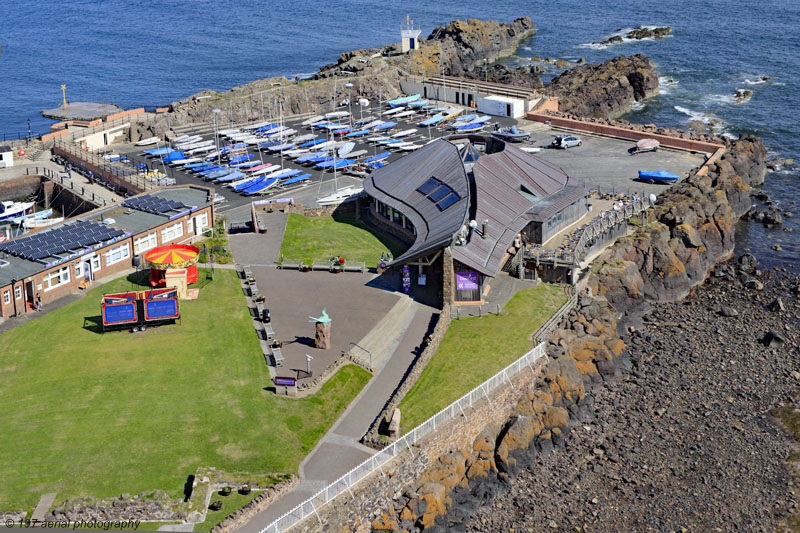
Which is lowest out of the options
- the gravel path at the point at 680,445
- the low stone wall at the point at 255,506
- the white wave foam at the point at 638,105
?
the gravel path at the point at 680,445

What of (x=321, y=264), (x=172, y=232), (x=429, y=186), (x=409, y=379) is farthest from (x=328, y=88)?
(x=409, y=379)

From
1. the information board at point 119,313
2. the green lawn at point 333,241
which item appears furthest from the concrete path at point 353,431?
the information board at point 119,313

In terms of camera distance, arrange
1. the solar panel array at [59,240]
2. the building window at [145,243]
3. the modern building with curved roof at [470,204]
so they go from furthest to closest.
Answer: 1. the building window at [145,243]
2. the solar panel array at [59,240]
3. the modern building with curved roof at [470,204]

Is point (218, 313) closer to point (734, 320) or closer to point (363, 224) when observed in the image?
point (363, 224)

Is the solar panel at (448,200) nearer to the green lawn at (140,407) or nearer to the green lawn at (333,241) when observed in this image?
the green lawn at (333,241)

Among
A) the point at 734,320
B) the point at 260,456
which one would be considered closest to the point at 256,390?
the point at 260,456

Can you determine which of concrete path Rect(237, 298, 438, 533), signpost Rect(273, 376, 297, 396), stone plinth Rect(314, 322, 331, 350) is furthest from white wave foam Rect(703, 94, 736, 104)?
signpost Rect(273, 376, 297, 396)

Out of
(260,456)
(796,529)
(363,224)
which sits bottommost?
(796,529)
